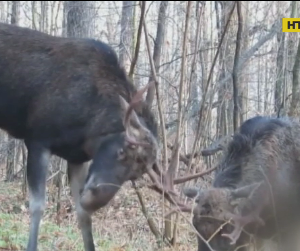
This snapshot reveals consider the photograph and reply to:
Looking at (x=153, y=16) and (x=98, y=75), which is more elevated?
(x=153, y=16)

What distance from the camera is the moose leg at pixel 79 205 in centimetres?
751

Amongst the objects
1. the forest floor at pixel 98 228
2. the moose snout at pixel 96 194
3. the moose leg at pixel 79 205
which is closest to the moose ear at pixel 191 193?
the forest floor at pixel 98 228

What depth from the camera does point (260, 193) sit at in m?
6.43

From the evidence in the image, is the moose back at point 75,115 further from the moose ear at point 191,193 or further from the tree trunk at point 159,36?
the tree trunk at point 159,36

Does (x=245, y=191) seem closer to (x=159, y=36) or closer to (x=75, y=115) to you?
(x=75, y=115)

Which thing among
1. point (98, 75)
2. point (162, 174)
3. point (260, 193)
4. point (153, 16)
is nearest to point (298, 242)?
point (260, 193)

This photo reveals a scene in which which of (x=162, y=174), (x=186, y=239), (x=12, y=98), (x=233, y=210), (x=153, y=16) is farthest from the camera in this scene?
(x=153, y=16)

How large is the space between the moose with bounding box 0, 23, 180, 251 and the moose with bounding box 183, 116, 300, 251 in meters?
0.74

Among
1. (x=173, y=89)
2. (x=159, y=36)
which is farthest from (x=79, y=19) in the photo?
(x=159, y=36)

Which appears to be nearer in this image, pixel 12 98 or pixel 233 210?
pixel 233 210

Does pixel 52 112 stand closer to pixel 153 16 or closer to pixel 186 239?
pixel 186 239

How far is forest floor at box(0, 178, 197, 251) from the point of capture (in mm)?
8070

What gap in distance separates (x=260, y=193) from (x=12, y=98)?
9.10 ft

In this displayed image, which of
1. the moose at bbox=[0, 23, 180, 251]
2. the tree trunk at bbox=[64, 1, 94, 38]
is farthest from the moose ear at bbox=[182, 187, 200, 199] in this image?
the tree trunk at bbox=[64, 1, 94, 38]
